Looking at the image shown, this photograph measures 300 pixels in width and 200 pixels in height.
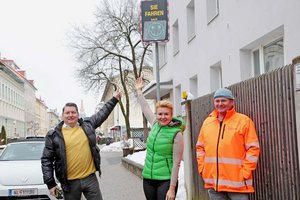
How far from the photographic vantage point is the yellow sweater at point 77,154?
4891 mm

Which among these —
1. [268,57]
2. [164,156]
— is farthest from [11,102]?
[164,156]

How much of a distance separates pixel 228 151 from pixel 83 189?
178cm

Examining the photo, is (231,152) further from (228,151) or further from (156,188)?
(156,188)

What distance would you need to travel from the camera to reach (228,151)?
4.30 metres

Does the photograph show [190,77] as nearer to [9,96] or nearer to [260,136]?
[260,136]

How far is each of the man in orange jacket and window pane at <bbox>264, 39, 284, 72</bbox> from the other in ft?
15.1

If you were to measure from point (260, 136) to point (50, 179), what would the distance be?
2.40 meters

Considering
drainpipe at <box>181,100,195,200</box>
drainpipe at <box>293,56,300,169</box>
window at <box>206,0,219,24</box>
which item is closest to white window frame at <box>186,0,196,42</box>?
window at <box>206,0,219,24</box>

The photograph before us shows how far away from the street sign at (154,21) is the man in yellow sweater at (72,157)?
310 centimetres

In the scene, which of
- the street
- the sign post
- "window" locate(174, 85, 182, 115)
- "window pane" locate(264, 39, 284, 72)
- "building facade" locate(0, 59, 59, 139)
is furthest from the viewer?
"building facade" locate(0, 59, 59, 139)

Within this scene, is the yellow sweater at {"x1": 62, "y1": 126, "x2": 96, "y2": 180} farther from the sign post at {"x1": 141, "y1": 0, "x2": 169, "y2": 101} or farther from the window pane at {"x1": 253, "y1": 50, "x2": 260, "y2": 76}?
the window pane at {"x1": 253, "y1": 50, "x2": 260, "y2": 76}

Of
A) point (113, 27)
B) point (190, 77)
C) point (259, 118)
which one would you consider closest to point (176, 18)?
point (190, 77)

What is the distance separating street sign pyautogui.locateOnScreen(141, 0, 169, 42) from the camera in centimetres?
775

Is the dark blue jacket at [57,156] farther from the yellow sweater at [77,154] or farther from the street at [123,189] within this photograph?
the street at [123,189]
